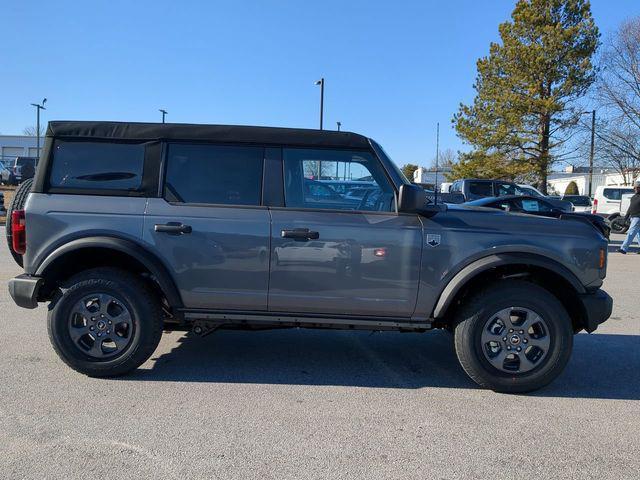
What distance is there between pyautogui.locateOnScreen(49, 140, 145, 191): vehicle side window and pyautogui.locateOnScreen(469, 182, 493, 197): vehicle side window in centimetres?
1685

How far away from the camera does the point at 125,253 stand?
161 inches

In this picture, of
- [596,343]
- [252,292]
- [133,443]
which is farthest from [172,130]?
[596,343]

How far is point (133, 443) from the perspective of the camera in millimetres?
3189

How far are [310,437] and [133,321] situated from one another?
1745 mm

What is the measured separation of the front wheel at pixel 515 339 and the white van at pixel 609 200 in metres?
19.1

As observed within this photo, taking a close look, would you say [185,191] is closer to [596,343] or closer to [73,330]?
[73,330]

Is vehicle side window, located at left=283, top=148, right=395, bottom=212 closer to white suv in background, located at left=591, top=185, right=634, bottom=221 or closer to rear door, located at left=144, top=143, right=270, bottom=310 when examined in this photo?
rear door, located at left=144, top=143, right=270, bottom=310

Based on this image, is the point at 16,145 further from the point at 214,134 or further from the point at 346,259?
the point at 346,259

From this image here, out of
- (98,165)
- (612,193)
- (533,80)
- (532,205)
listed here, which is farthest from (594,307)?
(533,80)

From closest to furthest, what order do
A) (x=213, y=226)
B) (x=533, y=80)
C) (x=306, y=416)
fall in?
(x=306, y=416) → (x=213, y=226) → (x=533, y=80)

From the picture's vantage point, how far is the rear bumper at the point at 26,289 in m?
4.11

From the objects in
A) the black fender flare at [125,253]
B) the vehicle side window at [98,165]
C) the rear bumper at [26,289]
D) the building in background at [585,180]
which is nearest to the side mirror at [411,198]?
the black fender flare at [125,253]

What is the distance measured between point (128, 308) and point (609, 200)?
21.4 m

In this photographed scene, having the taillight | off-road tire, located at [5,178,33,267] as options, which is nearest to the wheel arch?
the taillight
